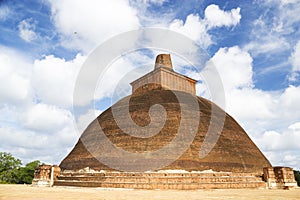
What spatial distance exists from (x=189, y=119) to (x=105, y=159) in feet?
26.1

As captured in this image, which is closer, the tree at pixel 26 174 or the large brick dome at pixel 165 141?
the large brick dome at pixel 165 141

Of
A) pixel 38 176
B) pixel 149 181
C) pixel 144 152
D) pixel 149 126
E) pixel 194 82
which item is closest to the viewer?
pixel 149 181

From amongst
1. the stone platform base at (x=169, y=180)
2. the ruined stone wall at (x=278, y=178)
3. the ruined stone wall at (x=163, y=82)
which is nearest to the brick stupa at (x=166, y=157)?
the stone platform base at (x=169, y=180)

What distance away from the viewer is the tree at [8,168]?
37125 millimetres

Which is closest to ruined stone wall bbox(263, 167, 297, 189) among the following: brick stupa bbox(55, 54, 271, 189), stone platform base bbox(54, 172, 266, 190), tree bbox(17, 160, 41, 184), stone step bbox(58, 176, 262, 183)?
brick stupa bbox(55, 54, 271, 189)

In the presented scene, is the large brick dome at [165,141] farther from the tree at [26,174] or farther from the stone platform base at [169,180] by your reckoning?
the tree at [26,174]

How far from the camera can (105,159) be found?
22156mm

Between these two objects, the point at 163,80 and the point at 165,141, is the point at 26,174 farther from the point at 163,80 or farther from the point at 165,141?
the point at 165,141

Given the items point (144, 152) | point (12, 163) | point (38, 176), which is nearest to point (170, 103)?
point (144, 152)

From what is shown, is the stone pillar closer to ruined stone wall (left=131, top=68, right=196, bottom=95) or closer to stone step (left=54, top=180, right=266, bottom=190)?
stone step (left=54, top=180, right=266, bottom=190)

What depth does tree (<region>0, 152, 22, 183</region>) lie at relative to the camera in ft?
A: 122

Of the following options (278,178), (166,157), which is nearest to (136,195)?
(166,157)

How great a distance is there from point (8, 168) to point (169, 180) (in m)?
28.1

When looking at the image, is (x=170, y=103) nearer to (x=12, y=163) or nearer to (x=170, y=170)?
(x=170, y=170)
